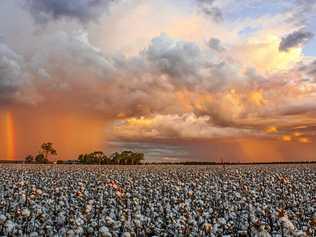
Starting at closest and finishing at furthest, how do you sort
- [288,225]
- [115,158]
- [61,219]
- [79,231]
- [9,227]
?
[288,225]
[79,231]
[9,227]
[61,219]
[115,158]

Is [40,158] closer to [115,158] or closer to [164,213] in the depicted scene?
[115,158]

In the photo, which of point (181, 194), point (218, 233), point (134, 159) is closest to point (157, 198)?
point (181, 194)

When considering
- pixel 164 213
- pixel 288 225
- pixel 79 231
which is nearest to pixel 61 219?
pixel 79 231

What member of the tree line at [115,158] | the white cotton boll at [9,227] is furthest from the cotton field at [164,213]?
the tree line at [115,158]

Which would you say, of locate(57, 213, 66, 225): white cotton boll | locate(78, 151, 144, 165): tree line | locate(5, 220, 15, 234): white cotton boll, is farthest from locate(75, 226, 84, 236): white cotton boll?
locate(78, 151, 144, 165): tree line

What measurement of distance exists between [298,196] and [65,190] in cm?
1186

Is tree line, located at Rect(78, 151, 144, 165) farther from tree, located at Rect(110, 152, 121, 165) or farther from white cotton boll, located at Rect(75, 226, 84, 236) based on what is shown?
white cotton boll, located at Rect(75, 226, 84, 236)

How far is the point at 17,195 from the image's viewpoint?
72.3ft

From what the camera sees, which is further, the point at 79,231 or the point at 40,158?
the point at 40,158

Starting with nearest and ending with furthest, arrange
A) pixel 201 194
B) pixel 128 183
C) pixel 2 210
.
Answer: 1. pixel 2 210
2. pixel 201 194
3. pixel 128 183

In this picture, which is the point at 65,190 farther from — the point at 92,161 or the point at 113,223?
the point at 92,161

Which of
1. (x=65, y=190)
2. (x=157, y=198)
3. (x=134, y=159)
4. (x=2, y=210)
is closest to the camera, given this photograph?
(x=2, y=210)

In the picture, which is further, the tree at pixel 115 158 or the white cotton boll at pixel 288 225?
the tree at pixel 115 158

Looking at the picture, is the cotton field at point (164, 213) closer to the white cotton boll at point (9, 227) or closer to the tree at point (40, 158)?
the white cotton boll at point (9, 227)
